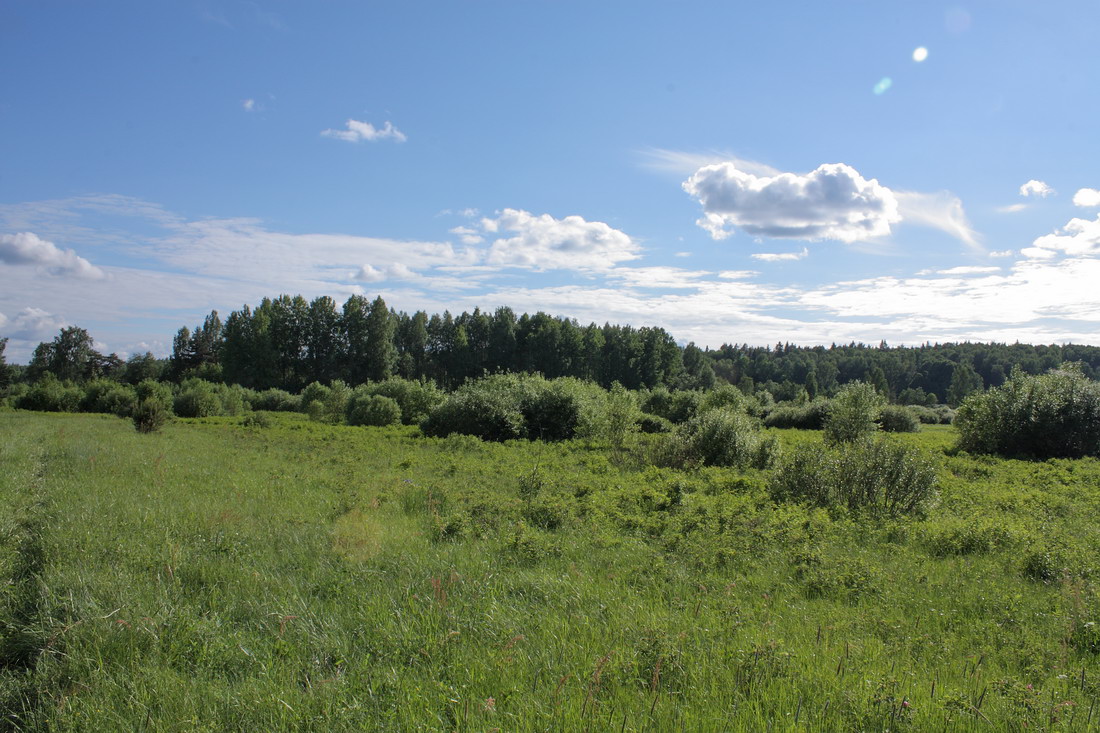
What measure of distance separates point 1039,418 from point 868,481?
22284mm

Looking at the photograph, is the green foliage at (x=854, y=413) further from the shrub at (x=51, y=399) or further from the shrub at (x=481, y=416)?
the shrub at (x=51, y=399)

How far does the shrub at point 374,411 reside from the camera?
49.9m

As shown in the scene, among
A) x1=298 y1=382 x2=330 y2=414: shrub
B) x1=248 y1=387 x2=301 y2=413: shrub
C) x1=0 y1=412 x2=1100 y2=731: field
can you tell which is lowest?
x1=248 y1=387 x2=301 y2=413: shrub

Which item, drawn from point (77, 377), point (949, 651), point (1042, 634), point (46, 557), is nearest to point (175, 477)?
point (46, 557)

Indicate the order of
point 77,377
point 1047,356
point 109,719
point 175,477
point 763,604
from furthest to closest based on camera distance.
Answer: point 1047,356, point 77,377, point 175,477, point 763,604, point 109,719

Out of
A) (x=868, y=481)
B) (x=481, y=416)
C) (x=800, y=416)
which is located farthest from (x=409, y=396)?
(x=868, y=481)

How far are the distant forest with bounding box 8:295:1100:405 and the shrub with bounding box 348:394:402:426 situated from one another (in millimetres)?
23116

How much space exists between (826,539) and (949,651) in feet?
14.4

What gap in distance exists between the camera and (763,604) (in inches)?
259

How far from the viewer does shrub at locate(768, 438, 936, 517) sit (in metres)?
12.6

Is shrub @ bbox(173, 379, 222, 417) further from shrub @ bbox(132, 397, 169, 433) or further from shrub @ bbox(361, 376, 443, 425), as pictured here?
shrub @ bbox(132, 397, 169, 433)

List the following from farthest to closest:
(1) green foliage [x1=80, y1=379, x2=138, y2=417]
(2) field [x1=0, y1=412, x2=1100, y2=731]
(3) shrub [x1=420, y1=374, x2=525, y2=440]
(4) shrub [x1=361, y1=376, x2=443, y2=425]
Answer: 1. (4) shrub [x1=361, y1=376, x2=443, y2=425]
2. (1) green foliage [x1=80, y1=379, x2=138, y2=417]
3. (3) shrub [x1=420, y1=374, x2=525, y2=440]
4. (2) field [x1=0, y1=412, x2=1100, y2=731]

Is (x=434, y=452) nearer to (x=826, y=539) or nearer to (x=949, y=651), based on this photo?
Answer: (x=826, y=539)

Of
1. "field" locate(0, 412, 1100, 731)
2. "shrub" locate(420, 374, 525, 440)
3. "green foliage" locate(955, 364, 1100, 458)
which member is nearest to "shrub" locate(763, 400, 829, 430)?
"green foliage" locate(955, 364, 1100, 458)
